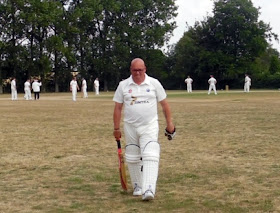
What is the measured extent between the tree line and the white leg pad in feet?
189

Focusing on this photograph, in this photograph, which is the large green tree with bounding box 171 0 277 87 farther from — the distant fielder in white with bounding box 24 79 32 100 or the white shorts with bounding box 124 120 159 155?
the white shorts with bounding box 124 120 159 155

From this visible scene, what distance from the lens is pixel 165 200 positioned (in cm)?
649

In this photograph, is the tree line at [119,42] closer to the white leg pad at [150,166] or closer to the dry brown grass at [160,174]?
the dry brown grass at [160,174]

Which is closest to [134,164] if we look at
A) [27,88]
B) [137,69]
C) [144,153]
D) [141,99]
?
[144,153]

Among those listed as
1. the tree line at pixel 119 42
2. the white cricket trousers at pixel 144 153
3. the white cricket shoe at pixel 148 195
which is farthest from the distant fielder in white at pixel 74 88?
the white cricket shoe at pixel 148 195

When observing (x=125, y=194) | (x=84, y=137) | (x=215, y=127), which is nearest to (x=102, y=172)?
(x=125, y=194)

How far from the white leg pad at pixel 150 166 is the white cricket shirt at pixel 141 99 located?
1.21ft

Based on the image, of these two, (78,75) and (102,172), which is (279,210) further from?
(78,75)

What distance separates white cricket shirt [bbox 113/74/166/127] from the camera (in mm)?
6742

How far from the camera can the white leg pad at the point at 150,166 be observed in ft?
21.1

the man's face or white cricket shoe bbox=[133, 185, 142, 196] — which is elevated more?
the man's face

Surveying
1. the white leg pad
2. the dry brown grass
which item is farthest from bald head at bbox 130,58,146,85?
the dry brown grass

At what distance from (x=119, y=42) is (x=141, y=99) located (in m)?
62.8

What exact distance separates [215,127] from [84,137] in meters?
4.64
